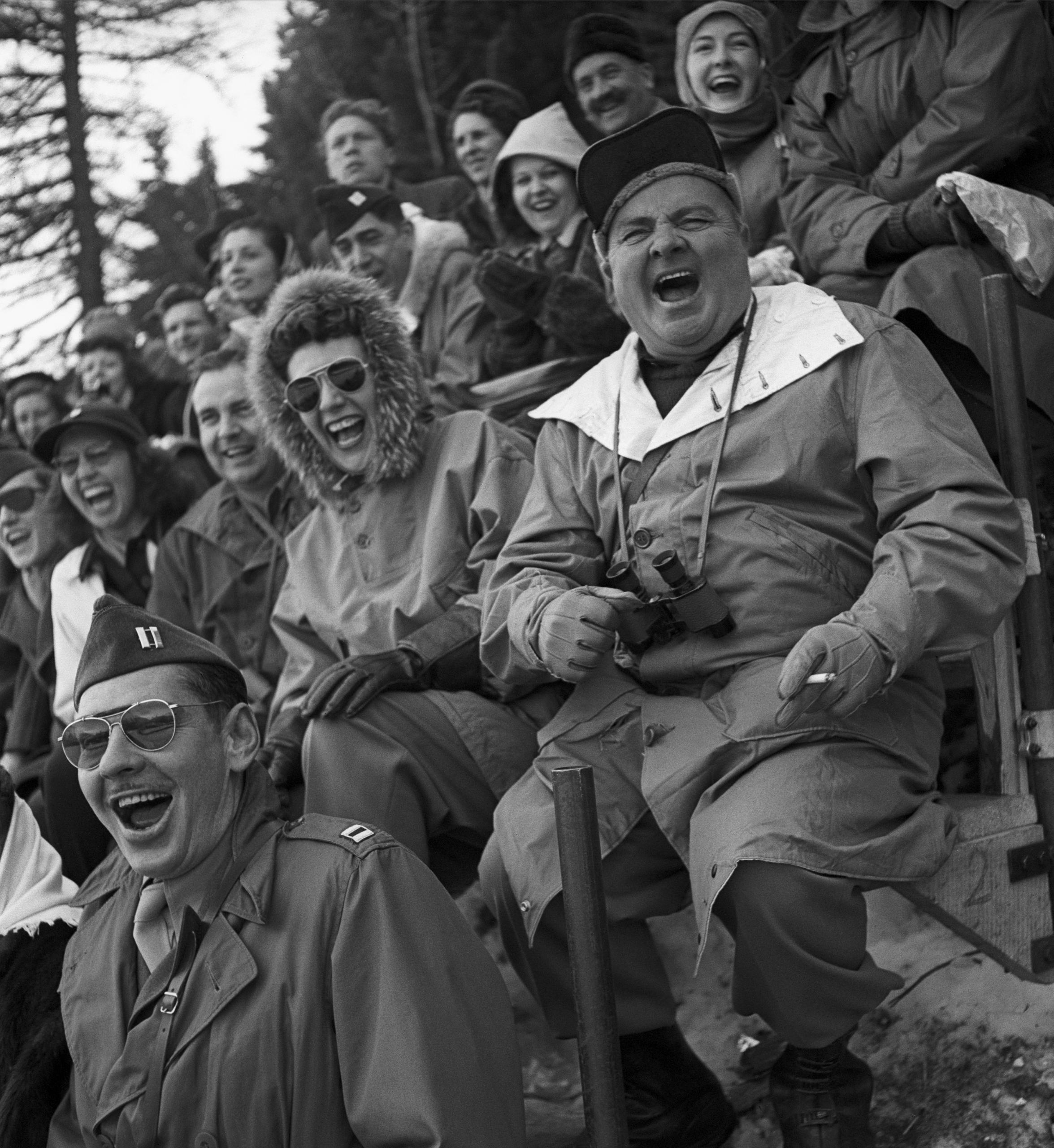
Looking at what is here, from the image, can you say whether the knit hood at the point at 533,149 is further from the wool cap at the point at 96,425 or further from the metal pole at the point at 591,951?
the metal pole at the point at 591,951

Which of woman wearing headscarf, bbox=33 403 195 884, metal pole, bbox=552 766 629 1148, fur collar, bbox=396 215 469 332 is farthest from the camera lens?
fur collar, bbox=396 215 469 332

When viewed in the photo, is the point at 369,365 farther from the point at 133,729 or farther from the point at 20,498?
the point at 20,498

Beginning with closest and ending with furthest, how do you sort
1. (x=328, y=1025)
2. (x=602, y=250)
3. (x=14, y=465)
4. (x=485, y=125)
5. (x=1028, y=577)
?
(x=328, y=1025)
(x=1028, y=577)
(x=602, y=250)
(x=14, y=465)
(x=485, y=125)

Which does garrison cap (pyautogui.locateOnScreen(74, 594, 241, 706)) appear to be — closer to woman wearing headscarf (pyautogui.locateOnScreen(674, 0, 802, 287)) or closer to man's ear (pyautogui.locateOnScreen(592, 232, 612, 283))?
man's ear (pyautogui.locateOnScreen(592, 232, 612, 283))

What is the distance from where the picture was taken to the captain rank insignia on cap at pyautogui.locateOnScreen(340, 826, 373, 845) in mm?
2623

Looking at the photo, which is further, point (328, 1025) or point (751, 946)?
point (751, 946)

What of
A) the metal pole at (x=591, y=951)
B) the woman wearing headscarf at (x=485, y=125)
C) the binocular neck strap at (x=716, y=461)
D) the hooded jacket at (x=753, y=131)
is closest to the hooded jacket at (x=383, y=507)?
the binocular neck strap at (x=716, y=461)

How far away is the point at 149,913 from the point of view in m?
2.79

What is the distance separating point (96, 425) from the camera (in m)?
5.42

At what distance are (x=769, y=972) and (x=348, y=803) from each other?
1.18 meters

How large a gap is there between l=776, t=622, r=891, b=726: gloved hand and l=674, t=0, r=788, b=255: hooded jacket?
2.71 m

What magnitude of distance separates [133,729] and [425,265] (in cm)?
407

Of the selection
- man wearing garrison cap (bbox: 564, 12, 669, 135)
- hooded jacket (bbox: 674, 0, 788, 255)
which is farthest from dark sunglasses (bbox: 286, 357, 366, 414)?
man wearing garrison cap (bbox: 564, 12, 669, 135)

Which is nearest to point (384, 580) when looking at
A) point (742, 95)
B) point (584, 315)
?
point (584, 315)
